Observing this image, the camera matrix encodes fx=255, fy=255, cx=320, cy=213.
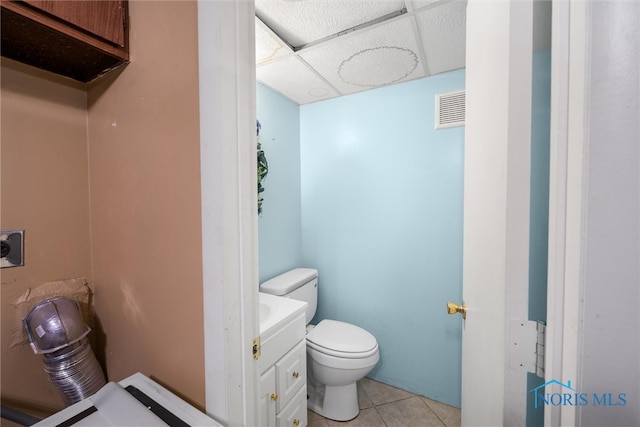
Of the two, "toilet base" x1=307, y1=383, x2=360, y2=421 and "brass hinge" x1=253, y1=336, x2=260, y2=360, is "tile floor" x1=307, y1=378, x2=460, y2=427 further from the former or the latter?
"brass hinge" x1=253, y1=336, x2=260, y2=360

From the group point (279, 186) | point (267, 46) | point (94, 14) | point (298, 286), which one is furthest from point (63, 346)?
point (267, 46)

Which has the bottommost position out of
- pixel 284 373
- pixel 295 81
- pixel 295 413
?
pixel 295 413

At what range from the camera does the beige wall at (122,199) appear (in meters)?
0.72

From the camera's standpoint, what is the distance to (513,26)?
48 centimetres

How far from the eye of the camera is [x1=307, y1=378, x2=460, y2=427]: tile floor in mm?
1562

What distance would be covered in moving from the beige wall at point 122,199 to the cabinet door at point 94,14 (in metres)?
0.04

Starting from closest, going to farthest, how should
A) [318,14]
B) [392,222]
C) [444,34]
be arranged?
[318,14] < [444,34] < [392,222]

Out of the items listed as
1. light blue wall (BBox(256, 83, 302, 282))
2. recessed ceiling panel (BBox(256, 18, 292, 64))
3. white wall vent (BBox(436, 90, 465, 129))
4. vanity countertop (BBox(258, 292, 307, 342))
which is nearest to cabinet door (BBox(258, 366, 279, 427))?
vanity countertop (BBox(258, 292, 307, 342))

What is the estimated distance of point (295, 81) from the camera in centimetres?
171

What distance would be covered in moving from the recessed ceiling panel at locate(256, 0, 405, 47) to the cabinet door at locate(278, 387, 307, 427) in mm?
1815

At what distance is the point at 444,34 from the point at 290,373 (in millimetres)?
1833

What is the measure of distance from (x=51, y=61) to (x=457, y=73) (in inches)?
76.0

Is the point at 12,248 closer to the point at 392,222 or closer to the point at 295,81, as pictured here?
the point at 295,81

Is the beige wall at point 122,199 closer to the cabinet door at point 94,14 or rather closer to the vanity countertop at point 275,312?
the cabinet door at point 94,14
